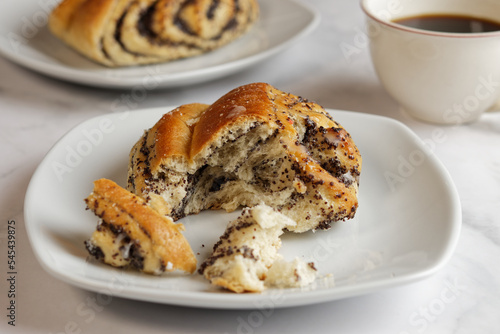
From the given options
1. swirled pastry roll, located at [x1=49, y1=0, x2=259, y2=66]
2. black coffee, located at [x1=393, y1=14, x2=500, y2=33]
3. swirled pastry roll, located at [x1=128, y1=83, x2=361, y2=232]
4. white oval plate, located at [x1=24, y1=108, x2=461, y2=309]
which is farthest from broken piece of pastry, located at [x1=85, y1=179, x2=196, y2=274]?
black coffee, located at [x1=393, y1=14, x2=500, y2=33]

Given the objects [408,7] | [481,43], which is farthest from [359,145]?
[408,7]

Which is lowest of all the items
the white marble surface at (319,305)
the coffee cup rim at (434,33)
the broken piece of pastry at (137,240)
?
the white marble surface at (319,305)

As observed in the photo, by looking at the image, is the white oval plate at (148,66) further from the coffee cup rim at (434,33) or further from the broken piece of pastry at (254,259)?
the broken piece of pastry at (254,259)

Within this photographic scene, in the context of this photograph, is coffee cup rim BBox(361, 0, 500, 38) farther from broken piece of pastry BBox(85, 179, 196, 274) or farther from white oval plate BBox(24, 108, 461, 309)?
broken piece of pastry BBox(85, 179, 196, 274)

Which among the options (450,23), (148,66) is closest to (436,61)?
(450,23)

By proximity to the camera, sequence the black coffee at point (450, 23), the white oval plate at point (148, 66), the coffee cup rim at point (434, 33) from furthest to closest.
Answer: the white oval plate at point (148, 66)
the black coffee at point (450, 23)
the coffee cup rim at point (434, 33)

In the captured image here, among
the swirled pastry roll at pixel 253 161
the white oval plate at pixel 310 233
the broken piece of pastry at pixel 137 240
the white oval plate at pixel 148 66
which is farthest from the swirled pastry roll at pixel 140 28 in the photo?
the broken piece of pastry at pixel 137 240

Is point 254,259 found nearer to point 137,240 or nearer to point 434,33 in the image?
point 137,240

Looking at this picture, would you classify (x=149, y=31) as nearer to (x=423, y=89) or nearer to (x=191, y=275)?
(x=423, y=89)
